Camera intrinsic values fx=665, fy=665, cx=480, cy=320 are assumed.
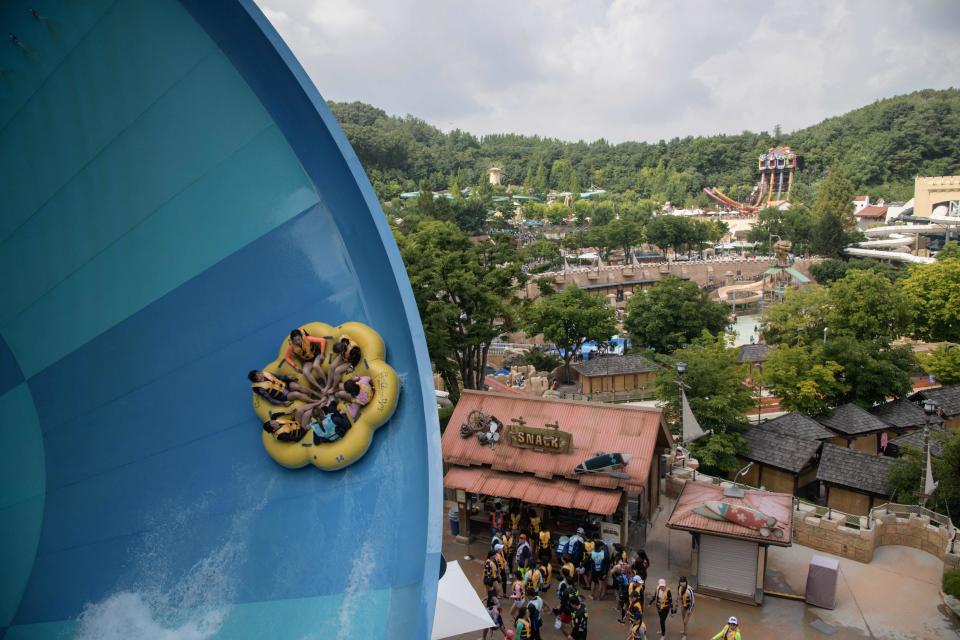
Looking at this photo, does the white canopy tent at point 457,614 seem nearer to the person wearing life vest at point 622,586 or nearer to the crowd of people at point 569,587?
the crowd of people at point 569,587

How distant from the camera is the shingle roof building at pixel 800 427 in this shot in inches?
886

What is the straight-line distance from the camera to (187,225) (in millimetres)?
8742

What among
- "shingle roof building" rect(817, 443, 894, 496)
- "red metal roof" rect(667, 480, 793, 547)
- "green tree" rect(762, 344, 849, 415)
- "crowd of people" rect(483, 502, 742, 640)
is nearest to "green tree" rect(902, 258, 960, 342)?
"green tree" rect(762, 344, 849, 415)

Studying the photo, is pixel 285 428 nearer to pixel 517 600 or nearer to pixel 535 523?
pixel 517 600

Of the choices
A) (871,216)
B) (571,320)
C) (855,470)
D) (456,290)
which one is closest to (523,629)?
(855,470)

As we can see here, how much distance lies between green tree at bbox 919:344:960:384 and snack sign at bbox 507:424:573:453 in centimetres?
2427

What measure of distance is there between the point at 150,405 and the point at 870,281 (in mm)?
35394

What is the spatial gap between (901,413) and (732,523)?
1666 centimetres

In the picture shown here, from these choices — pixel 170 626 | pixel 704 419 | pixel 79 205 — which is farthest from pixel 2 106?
pixel 704 419

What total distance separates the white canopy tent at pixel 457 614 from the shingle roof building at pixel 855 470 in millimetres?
12156

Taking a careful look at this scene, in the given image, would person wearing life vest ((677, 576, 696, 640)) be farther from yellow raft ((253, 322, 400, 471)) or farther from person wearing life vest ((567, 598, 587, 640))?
yellow raft ((253, 322, 400, 471))

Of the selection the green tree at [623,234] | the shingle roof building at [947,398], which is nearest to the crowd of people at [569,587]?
the shingle roof building at [947,398]

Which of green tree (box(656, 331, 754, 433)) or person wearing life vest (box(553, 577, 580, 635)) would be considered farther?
green tree (box(656, 331, 754, 433))

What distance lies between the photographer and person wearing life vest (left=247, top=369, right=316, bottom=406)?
8.43 m
